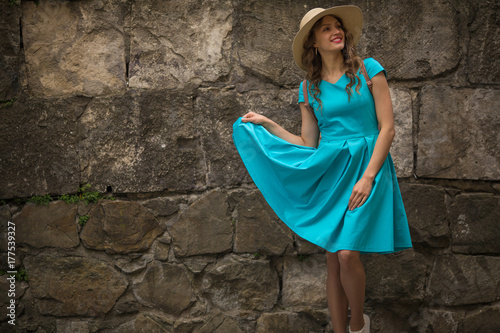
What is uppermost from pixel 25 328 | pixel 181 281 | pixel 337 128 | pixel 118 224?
pixel 337 128

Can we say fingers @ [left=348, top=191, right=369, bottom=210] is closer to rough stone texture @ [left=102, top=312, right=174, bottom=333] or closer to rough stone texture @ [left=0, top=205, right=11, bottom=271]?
rough stone texture @ [left=102, top=312, right=174, bottom=333]

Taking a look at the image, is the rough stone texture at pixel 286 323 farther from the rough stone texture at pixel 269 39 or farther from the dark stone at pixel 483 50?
the dark stone at pixel 483 50

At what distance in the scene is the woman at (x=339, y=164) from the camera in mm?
2244

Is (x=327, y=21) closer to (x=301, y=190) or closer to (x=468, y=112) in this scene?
(x=301, y=190)

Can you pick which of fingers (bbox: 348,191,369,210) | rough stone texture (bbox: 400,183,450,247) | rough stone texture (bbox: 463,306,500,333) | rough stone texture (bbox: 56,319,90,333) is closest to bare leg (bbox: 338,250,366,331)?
fingers (bbox: 348,191,369,210)

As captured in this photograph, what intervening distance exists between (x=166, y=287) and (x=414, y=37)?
2344 millimetres

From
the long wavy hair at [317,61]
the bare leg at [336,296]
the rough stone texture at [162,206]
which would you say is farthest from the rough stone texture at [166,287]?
the long wavy hair at [317,61]

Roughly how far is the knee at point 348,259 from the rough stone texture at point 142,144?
3.92ft

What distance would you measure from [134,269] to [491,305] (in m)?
2.41

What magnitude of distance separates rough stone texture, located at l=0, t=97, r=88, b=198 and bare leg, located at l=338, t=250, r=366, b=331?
6.17ft

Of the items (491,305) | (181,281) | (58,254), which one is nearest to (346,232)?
(181,281)

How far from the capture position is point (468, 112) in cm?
302

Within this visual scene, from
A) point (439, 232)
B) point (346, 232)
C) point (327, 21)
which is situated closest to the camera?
point (346, 232)

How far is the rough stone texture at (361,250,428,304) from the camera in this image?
303 cm
